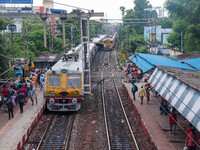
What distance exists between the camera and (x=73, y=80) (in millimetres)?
14914

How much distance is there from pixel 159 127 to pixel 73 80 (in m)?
5.46

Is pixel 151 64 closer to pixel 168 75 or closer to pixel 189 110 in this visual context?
pixel 168 75

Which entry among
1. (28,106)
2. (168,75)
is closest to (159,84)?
(168,75)

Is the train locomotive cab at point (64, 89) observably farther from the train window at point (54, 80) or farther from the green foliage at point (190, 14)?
the green foliage at point (190, 14)

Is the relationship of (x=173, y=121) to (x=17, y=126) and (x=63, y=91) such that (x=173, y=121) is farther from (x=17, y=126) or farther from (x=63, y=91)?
(x=17, y=126)

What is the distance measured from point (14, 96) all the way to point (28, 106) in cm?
133

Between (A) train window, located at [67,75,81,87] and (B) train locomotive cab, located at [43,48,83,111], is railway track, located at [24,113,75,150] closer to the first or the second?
(B) train locomotive cab, located at [43,48,83,111]

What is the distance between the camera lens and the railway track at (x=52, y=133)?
1071 cm

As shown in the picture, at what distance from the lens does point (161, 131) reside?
11844mm

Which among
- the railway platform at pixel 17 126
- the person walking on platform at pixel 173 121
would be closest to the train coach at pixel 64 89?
the railway platform at pixel 17 126

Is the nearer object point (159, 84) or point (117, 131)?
point (117, 131)

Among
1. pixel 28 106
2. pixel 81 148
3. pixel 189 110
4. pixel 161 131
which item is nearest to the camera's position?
pixel 189 110

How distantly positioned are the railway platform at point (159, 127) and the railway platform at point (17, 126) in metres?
5.34

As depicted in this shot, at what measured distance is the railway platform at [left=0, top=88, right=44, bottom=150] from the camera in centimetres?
1051
